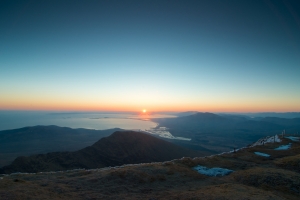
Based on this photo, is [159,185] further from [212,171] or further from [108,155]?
[108,155]

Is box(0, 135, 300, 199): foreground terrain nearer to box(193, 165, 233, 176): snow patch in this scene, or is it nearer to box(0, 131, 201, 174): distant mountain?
box(193, 165, 233, 176): snow patch

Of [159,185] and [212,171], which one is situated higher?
[159,185]

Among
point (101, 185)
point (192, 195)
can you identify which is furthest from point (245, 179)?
point (101, 185)

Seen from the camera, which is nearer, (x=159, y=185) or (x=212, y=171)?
(x=159, y=185)

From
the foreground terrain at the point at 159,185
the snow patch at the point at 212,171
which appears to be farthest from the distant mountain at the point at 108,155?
the snow patch at the point at 212,171

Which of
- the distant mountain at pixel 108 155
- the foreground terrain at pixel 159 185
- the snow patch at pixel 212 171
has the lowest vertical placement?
the distant mountain at pixel 108 155

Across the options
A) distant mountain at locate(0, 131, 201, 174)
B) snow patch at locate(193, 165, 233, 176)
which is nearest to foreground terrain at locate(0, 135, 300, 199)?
snow patch at locate(193, 165, 233, 176)

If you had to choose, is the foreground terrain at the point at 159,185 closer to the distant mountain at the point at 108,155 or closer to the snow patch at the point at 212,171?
the snow patch at the point at 212,171

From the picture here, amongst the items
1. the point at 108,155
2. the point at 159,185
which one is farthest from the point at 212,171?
the point at 108,155
